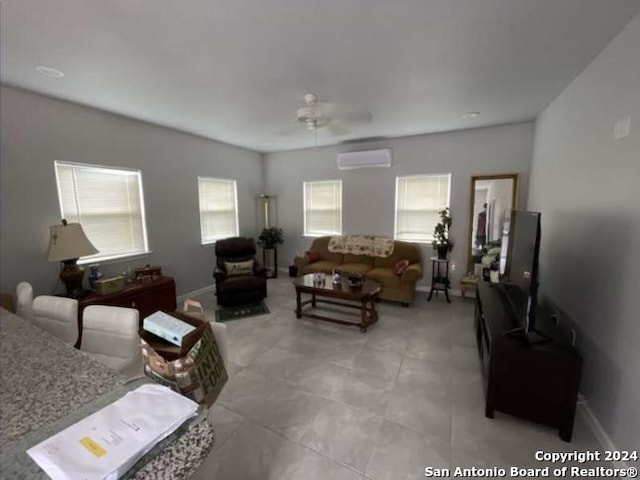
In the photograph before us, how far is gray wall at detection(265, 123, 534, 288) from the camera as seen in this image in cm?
396

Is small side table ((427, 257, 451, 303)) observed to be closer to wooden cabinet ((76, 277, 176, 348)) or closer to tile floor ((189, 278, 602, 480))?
tile floor ((189, 278, 602, 480))

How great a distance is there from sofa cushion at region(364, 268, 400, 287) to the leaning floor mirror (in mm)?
1226

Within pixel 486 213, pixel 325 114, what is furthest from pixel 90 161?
pixel 486 213

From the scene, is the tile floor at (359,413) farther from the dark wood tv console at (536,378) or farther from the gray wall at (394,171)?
the gray wall at (394,171)

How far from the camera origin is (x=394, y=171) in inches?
185

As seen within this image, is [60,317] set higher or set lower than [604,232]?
lower

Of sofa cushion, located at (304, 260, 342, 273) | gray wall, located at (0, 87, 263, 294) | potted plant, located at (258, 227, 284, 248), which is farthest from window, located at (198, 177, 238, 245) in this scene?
sofa cushion, located at (304, 260, 342, 273)

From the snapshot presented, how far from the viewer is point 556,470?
62.9 inches

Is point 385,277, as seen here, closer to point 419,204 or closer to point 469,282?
point 469,282

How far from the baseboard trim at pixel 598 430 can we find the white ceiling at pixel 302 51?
2.57m

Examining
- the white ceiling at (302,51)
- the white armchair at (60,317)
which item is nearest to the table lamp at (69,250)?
the white armchair at (60,317)

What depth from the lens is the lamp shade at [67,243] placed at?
268 centimetres

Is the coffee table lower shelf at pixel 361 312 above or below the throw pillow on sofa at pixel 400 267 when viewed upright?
below

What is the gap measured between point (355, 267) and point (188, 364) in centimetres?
368
